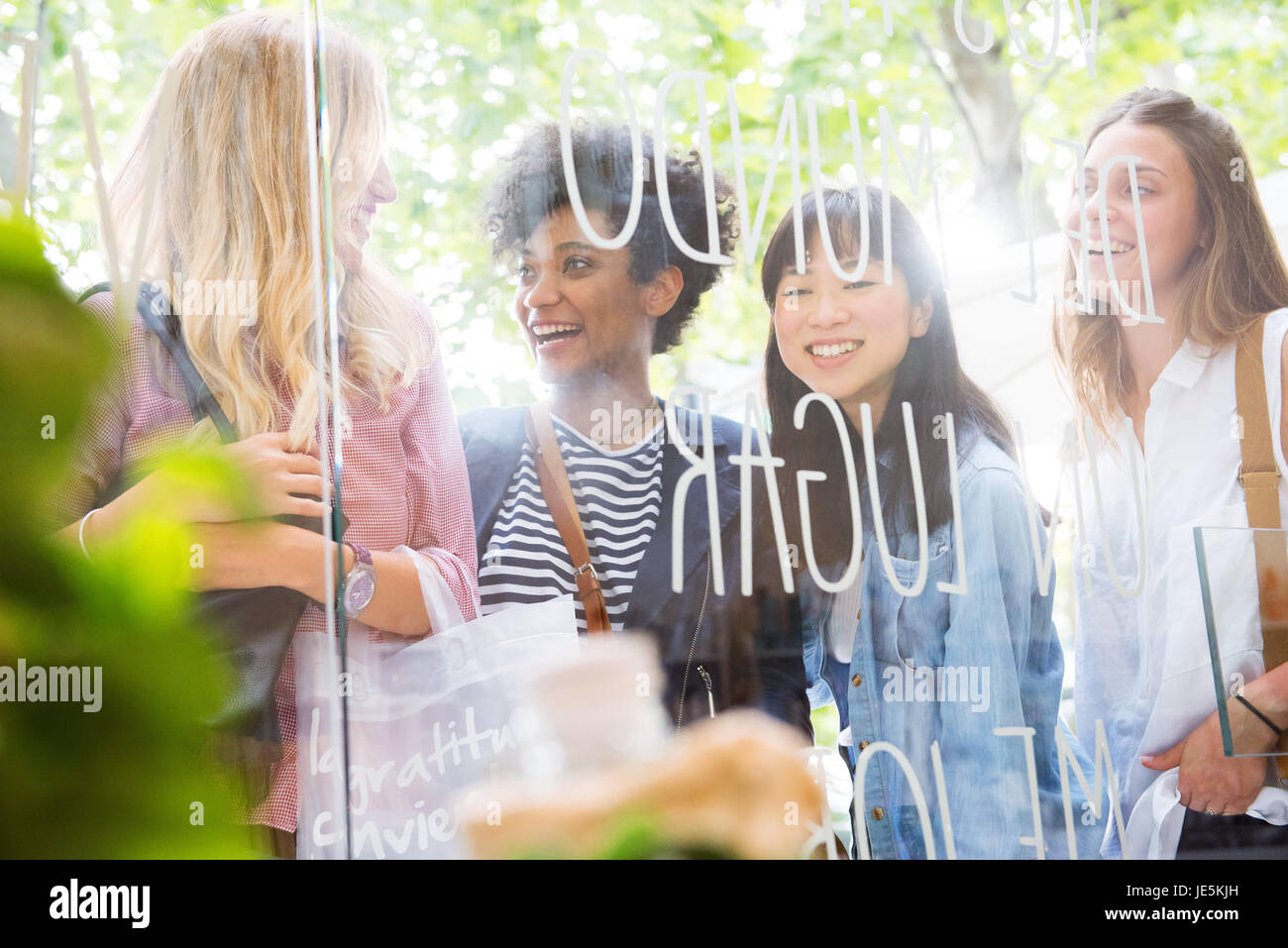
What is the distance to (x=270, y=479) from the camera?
1.91m

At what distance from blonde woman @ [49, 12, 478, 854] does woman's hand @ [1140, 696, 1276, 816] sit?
4.65ft

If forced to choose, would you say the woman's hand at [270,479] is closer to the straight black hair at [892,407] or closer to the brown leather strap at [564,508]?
the brown leather strap at [564,508]

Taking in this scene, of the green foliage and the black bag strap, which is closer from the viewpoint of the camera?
the green foliage

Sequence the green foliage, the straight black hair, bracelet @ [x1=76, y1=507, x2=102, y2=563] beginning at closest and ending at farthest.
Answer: the green foliage → bracelet @ [x1=76, y1=507, x2=102, y2=563] → the straight black hair

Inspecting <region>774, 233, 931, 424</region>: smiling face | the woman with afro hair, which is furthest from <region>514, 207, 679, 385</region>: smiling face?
<region>774, 233, 931, 424</region>: smiling face

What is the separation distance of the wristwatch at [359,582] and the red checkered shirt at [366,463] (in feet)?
0.08

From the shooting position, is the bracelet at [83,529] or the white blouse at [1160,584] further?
the white blouse at [1160,584]

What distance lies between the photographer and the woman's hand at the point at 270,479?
1.90m

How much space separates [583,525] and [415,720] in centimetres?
48

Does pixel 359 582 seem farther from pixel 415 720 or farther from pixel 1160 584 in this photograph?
pixel 1160 584

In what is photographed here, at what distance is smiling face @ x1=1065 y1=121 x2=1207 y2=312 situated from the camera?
2.05 metres

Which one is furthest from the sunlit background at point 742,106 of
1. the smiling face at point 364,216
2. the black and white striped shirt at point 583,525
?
the black and white striped shirt at point 583,525
